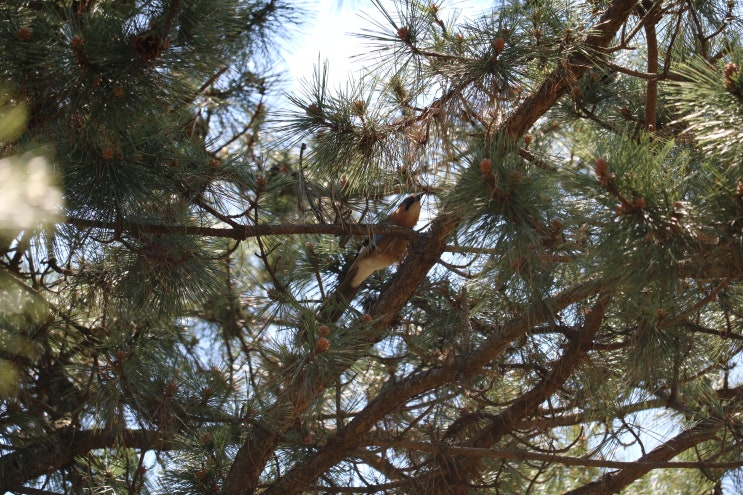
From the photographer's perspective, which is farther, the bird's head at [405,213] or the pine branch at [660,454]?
the bird's head at [405,213]

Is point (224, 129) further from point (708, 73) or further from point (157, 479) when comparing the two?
point (708, 73)

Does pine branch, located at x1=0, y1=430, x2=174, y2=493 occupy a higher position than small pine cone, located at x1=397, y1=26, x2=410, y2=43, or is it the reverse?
small pine cone, located at x1=397, y1=26, x2=410, y2=43

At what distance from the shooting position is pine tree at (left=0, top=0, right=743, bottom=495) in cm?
171

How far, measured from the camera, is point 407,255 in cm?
253

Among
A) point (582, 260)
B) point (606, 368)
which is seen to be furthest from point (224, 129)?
point (582, 260)

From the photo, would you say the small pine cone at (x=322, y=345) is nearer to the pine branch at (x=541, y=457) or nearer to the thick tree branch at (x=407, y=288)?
the thick tree branch at (x=407, y=288)

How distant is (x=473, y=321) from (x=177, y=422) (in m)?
1.09

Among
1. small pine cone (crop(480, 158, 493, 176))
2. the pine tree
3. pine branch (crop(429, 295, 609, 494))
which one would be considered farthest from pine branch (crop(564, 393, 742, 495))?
small pine cone (crop(480, 158, 493, 176))

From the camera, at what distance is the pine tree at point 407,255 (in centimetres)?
171

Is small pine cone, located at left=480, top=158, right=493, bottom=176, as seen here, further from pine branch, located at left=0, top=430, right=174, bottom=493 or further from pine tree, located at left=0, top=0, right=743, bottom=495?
pine branch, located at left=0, top=430, right=174, bottom=493

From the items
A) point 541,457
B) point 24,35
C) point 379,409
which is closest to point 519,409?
point 541,457

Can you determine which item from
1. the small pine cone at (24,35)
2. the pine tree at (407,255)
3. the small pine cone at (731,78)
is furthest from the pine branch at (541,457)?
the small pine cone at (24,35)

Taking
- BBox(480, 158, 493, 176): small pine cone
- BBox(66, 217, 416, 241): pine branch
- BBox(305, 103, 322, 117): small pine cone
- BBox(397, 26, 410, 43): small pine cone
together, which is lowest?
BBox(480, 158, 493, 176): small pine cone

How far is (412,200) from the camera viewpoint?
10.4 feet
